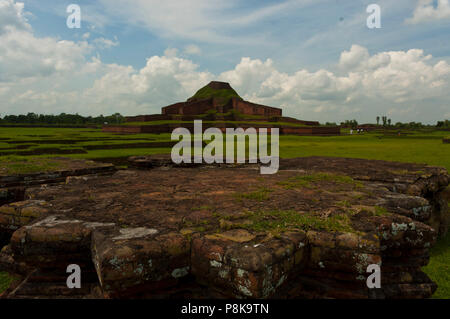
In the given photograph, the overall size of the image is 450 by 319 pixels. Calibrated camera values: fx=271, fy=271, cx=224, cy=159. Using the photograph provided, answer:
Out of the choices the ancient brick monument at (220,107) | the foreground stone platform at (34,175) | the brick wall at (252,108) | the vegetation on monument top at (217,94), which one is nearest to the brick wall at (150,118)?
the ancient brick monument at (220,107)

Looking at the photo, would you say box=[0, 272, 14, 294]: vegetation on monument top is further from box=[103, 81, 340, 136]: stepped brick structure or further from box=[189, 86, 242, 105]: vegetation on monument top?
box=[189, 86, 242, 105]: vegetation on monument top

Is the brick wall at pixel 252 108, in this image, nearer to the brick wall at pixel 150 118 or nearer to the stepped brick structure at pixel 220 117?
the stepped brick structure at pixel 220 117

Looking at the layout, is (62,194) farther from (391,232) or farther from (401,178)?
(401,178)

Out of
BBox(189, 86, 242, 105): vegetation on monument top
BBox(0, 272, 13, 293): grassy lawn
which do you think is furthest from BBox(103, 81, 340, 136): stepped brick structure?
BBox(0, 272, 13, 293): grassy lawn

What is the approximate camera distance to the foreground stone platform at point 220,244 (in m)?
1.58

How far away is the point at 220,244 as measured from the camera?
1682 mm

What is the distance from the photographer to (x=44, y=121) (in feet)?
209

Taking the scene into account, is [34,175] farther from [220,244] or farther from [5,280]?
[220,244]

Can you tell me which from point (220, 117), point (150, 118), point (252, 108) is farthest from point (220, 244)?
point (252, 108)

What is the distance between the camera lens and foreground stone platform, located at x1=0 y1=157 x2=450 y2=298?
5.20 feet

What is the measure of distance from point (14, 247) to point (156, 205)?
3.50 ft

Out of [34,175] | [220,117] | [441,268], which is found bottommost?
[441,268]
